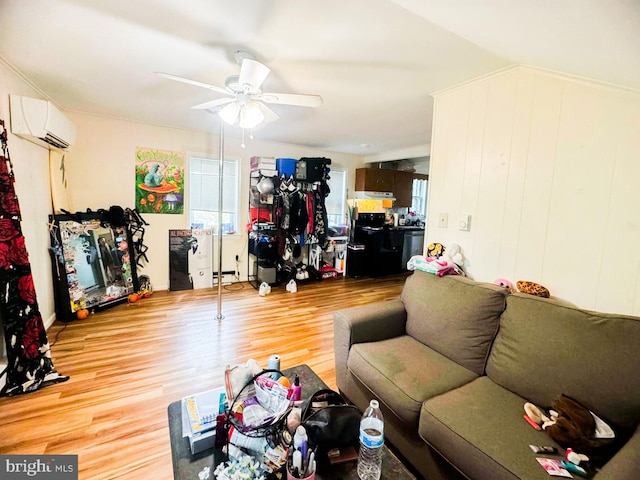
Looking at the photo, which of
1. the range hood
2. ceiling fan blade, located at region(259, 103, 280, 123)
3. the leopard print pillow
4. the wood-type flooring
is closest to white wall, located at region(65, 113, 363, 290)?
the wood-type flooring

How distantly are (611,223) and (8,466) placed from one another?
3318 mm

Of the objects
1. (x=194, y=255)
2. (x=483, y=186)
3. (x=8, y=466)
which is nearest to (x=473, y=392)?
(x=483, y=186)

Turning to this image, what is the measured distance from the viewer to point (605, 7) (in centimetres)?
96

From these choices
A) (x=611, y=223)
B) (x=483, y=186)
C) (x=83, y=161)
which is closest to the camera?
(x=611, y=223)

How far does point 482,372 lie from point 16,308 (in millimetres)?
3097

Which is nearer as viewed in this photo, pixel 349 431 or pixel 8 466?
pixel 349 431

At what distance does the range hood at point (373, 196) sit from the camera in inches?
223

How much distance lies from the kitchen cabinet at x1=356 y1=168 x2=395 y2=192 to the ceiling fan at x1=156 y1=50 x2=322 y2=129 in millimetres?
3469

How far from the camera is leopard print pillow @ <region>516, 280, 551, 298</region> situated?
1742mm

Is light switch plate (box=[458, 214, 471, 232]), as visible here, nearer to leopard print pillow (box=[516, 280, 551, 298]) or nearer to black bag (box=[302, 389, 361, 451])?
leopard print pillow (box=[516, 280, 551, 298])

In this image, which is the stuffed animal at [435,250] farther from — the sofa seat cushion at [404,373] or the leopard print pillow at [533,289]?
the sofa seat cushion at [404,373]

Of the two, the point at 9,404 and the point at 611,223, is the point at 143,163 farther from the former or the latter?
the point at 611,223

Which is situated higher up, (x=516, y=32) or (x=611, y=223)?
(x=516, y=32)

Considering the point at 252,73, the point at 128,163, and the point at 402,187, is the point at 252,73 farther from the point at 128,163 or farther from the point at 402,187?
the point at 402,187
